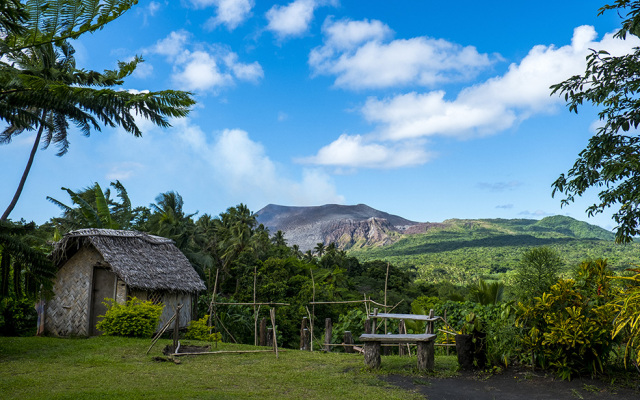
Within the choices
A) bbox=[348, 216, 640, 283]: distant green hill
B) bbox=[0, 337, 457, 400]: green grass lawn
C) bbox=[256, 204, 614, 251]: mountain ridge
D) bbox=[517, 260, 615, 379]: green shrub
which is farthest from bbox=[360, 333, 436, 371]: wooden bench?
bbox=[256, 204, 614, 251]: mountain ridge

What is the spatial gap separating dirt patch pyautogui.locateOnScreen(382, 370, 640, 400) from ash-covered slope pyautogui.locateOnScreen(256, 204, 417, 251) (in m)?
129

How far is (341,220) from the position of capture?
6521 inches

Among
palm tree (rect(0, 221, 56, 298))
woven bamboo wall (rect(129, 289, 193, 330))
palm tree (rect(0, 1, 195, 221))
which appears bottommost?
woven bamboo wall (rect(129, 289, 193, 330))

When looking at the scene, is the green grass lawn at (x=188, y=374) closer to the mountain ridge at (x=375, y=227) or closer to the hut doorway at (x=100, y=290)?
the hut doorway at (x=100, y=290)

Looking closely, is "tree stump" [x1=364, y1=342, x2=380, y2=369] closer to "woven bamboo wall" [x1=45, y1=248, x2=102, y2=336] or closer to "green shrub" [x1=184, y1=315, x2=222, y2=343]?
"green shrub" [x1=184, y1=315, x2=222, y2=343]

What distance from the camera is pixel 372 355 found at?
354 inches

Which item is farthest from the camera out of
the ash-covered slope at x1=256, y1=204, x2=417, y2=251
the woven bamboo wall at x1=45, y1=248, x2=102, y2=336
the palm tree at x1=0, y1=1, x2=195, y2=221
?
the ash-covered slope at x1=256, y1=204, x2=417, y2=251

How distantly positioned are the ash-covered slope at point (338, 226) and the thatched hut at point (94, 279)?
12062 cm

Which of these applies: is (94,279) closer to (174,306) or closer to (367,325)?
(174,306)

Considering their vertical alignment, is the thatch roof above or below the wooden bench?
above

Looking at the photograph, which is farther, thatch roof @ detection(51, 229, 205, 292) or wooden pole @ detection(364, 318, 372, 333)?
thatch roof @ detection(51, 229, 205, 292)

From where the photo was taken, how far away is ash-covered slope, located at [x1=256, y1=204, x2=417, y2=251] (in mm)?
149500

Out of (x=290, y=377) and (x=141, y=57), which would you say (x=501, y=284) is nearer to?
(x=290, y=377)

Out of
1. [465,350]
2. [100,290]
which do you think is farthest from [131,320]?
[465,350]
